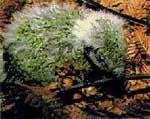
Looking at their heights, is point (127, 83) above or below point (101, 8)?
below

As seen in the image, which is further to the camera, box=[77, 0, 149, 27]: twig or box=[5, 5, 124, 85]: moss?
box=[77, 0, 149, 27]: twig

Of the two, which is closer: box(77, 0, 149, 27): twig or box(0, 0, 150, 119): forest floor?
box(0, 0, 150, 119): forest floor

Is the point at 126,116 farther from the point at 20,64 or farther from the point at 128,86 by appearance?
the point at 20,64

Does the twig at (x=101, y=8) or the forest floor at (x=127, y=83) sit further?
the twig at (x=101, y=8)

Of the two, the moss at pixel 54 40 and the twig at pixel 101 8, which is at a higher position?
the twig at pixel 101 8

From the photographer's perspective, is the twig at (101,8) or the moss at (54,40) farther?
the twig at (101,8)

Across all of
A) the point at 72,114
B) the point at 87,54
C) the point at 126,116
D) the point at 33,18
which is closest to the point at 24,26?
the point at 33,18

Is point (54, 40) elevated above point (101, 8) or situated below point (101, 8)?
below

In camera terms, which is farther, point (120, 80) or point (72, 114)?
point (120, 80)

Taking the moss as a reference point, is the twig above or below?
above

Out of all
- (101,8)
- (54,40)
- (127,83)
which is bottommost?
(127,83)

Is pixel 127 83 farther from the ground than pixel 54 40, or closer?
closer
